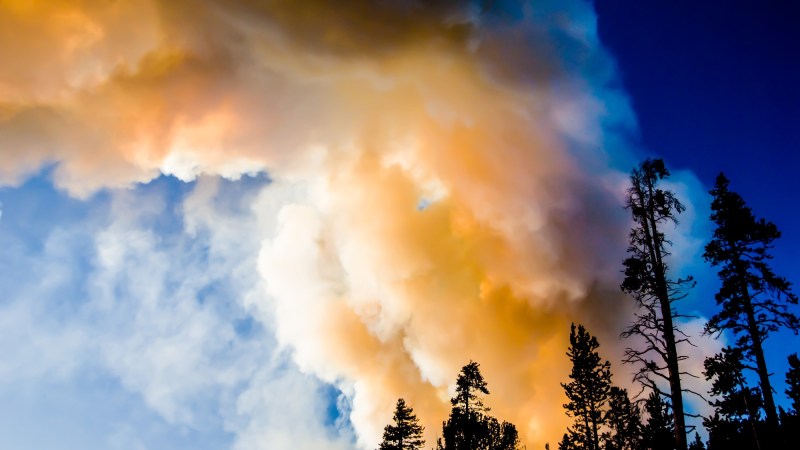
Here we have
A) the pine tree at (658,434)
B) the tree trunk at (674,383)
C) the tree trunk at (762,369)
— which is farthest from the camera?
the pine tree at (658,434)

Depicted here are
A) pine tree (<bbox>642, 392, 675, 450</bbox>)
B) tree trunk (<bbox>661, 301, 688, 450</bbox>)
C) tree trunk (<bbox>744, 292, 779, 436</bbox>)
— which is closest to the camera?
tree trunk (<bbox>661, 301, 688, 450</bbox>)

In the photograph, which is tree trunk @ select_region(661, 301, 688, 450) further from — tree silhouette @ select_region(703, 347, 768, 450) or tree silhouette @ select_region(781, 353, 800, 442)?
tree silhouette @ select_region(781, 353, 800, 442)

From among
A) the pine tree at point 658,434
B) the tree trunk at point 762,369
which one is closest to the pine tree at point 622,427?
the pine tree at point 658,434

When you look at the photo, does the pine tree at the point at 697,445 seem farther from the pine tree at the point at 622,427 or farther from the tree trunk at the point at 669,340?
the tree trunk at the point at 669,340

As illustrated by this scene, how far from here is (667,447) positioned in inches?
1296

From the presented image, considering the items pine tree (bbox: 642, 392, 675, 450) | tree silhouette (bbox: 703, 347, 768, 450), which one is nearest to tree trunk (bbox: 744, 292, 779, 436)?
tree silhouette (bbox: 703, 347, 768, 450)

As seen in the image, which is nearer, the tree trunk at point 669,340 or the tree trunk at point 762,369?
the tree trunk at point 669,340

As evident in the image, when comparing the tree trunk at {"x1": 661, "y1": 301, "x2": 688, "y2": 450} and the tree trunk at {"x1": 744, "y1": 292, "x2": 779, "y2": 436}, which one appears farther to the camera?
the tree trunk at {"x1": 744, "y1": 292, "x2": 779, "y2": 436}

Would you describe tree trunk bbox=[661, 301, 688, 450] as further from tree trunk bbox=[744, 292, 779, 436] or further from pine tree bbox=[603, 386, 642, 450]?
pine tree bbox=[603, 386, 642, 450]

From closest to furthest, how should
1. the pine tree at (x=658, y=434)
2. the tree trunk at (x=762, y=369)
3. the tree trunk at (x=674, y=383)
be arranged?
the tree trunk at (x=674, y=383)
the tree trunk at (x=762, y=369)
the pine tree at (x=658, y=434)

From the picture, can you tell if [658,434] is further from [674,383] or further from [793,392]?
[674,383]

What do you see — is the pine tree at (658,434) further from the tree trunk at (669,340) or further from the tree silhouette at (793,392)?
the tree trunk at (669,340)

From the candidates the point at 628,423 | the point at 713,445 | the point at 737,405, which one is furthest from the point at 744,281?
the point at 628,423

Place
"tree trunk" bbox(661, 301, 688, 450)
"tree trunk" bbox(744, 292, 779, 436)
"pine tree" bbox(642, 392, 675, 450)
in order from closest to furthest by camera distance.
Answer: "tree trunk" bbox(661, 301, 688, 450), "tree trunk" bbox(744, 292, 779, 436), "pine tree" bbox(642, 392, 675, 450)
